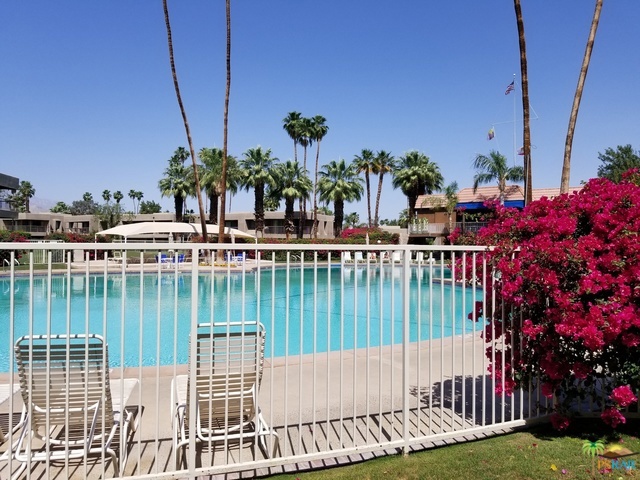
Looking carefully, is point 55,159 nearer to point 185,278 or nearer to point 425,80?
point 185,278

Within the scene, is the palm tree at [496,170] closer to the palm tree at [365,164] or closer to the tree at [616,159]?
the tree at [616,159]

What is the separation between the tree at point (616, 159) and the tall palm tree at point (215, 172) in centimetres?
3292

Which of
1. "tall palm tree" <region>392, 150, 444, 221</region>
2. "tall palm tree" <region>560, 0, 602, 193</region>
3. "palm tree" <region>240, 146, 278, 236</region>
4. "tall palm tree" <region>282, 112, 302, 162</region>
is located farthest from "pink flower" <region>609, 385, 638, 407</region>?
"tall palm tree" <region>282, 112, 302, 162</region>

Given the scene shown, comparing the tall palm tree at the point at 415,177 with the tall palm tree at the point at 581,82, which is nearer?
the tall palm tree at the point at 581,82

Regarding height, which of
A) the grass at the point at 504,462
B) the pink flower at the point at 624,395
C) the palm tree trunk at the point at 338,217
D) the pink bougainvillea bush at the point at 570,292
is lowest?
the grass at the point at 504,462

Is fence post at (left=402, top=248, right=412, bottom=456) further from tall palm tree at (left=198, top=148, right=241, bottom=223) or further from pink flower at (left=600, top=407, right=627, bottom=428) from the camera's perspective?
tall palm tree at (left=198, top=148, right=241, bottom=223)

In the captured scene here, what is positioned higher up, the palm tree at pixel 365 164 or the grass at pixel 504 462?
the palm tree at pixel 365 164

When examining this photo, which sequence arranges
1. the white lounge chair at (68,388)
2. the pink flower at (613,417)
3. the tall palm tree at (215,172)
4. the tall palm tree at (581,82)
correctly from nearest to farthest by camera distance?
1. the white lounge chair at (68,388)
2. the pink flower at (613,417)
3. the tall palm tree at (581,82)
4. the tall palm tree at (215,172)

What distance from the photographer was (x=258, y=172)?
40.4 m

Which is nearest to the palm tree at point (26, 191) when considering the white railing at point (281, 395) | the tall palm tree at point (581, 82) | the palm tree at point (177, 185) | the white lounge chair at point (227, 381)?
the palm tree at point (177, 185)

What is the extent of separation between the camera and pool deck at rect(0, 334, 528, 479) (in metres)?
3.20

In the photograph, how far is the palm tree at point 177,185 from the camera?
46000 mm

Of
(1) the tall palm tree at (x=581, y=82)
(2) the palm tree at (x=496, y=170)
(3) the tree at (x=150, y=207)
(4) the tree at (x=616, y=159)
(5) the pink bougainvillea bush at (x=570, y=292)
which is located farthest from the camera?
(3) the tree at (x=150, y=207)

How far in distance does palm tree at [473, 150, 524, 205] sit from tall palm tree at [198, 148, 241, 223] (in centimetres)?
2129
